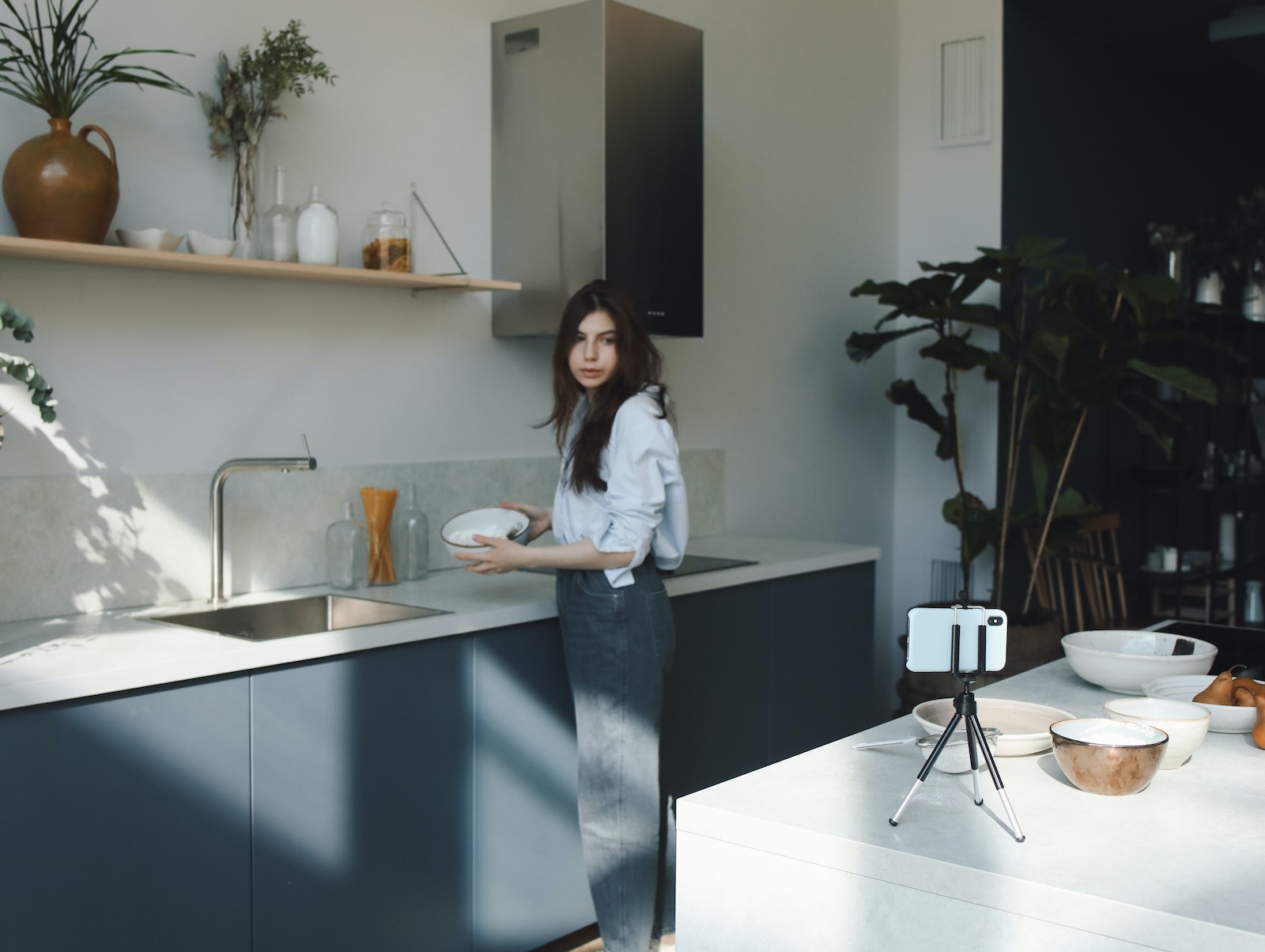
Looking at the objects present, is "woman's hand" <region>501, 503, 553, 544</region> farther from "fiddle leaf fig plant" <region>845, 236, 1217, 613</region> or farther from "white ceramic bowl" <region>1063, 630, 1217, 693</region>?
"fiddle leaf fig plant" <region>845, 236, 1217, 613</region>

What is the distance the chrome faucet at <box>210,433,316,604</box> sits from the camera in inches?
109

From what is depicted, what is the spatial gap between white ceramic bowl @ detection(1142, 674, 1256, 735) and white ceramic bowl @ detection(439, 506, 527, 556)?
4.78ft

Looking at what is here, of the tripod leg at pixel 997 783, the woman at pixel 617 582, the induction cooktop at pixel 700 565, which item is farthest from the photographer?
the induction cooktop at pixel 700 565

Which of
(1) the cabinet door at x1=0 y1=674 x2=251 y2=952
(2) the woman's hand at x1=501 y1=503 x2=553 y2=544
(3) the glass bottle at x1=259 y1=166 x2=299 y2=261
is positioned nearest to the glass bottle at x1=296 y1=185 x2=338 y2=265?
(3) the glass bottle at x1=259 y1=166 x2=299 y2=261

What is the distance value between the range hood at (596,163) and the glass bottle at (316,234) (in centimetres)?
66

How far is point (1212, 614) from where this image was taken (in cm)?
613

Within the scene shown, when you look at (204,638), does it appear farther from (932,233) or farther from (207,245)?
(932,233)

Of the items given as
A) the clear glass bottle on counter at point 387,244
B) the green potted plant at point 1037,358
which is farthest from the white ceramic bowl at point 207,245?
the green potted plant at point 1037,358

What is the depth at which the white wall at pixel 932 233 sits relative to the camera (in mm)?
4973

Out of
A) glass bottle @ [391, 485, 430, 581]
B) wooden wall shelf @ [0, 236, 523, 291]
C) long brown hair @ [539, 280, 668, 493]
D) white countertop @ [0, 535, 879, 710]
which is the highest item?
wooden wall shelf @ [0, 236, 523, 291]

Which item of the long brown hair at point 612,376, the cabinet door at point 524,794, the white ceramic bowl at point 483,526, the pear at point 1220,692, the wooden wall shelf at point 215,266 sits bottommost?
the cabinet door at point 524,794

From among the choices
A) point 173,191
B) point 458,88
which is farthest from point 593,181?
point 173,191

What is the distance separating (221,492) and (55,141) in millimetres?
803

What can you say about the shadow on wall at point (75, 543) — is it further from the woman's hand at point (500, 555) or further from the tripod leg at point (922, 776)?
the tripod leg at point (922, 776)
